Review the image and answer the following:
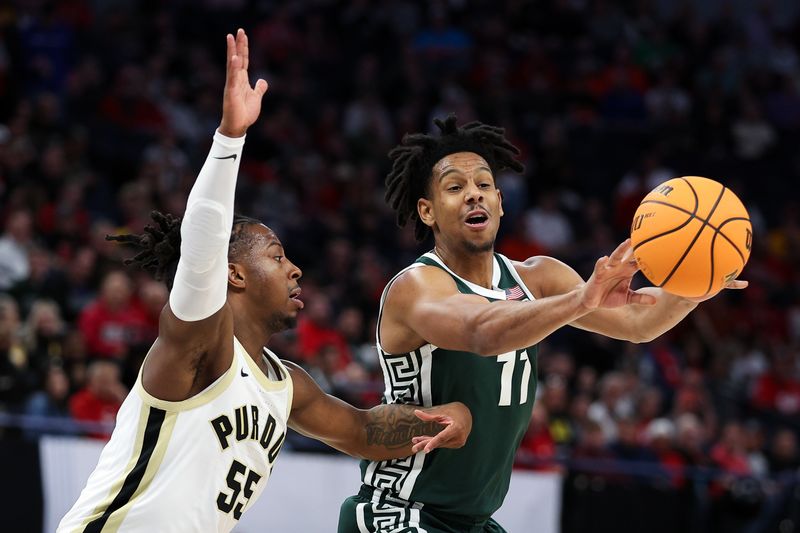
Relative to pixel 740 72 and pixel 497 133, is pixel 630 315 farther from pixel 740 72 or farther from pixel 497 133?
pixel 740 72

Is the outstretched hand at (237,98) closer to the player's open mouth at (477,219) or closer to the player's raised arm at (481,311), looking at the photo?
the player's raised arm at (481,311)

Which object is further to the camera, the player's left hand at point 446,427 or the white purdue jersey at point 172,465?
the player's left hand at point 446,427

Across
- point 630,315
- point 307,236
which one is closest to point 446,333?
point 630,315

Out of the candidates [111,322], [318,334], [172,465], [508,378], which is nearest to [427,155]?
[508,378]

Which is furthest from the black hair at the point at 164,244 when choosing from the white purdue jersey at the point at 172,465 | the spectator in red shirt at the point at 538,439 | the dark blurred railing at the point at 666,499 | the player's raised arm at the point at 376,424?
the spectator in red shirt at the point at 538,439

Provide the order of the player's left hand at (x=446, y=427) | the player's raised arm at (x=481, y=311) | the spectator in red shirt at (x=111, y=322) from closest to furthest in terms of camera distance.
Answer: the player's raised arm at (x=481, y=311)
the player's left hand at (x=446, y=427)
the spectator in red shirt at (x=111, y=322)

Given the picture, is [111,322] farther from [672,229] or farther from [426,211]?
[672,229]

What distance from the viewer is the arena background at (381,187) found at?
395 inches

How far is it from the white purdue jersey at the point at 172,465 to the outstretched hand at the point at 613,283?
1.28m

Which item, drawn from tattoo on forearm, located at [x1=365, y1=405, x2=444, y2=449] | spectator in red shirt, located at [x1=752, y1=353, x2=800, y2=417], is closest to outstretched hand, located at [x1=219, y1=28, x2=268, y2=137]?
tattoo on forearm, located at [x1=365, y1=405, x2=444, y2=449]

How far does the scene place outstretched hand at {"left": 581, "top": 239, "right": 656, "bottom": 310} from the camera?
165 inches

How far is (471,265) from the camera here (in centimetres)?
528

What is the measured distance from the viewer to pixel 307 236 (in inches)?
522

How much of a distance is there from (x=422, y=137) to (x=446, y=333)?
1118 mm
